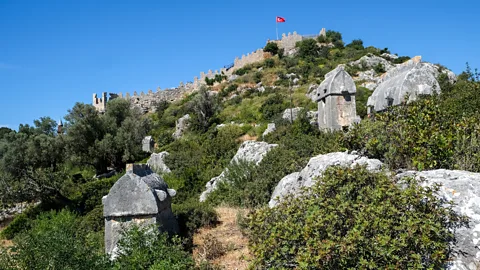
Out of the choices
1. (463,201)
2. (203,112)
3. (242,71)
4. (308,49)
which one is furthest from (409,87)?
(242,71)

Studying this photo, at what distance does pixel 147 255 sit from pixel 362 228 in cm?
312

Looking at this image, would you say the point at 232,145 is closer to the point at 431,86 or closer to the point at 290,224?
the point at 431,86

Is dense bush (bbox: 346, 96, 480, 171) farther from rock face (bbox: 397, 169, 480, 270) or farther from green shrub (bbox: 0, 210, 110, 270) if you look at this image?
green shrub (bbox: 0, 210, 110, 270)

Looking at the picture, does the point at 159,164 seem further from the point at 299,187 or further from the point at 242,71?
the point at 242,71

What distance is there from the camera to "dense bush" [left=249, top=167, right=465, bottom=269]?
355 cm

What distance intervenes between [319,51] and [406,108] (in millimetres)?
41914

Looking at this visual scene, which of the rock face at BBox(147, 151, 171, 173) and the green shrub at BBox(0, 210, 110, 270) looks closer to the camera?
the green shrub at BBox(0, 210, 110, 270)

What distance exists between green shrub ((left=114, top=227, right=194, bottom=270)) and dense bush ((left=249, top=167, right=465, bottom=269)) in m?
1.57

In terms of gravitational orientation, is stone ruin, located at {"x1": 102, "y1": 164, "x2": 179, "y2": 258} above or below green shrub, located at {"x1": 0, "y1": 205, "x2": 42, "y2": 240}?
above

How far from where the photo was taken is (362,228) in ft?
12.0

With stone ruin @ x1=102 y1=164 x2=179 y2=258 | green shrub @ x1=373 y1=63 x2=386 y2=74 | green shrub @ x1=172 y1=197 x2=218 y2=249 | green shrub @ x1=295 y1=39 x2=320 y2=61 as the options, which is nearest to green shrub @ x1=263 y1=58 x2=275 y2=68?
green shrub @ x1=295 y1=39 x2=320 y2=61

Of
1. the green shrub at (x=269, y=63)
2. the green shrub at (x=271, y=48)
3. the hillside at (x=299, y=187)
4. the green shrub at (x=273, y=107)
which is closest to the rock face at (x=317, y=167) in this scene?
the hillside at (x=299, y=187)

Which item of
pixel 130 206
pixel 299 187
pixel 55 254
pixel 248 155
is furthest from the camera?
pixel 248 155

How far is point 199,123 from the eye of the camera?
28953 mm
